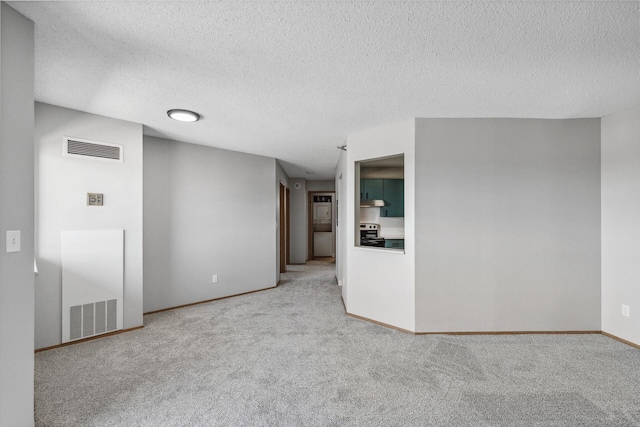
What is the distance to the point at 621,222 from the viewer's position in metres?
2.96

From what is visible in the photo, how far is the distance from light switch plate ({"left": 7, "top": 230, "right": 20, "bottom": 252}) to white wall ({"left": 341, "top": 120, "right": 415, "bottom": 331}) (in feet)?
10.2

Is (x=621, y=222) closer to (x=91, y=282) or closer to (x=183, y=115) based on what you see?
(x=183, y=115)

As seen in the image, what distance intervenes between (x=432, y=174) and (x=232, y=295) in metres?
3.58

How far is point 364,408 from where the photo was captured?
1881 millimetres

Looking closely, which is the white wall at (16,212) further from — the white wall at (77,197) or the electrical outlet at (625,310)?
the electrical outlet at (625,310)

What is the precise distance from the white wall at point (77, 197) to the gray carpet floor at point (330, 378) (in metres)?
0.47

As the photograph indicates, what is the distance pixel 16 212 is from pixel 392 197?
13.0ft

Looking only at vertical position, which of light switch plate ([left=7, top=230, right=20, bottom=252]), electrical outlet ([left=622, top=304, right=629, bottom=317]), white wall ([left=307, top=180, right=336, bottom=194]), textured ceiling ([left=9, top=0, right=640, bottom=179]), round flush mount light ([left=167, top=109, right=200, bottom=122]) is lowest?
electrical outlet ([left=622, top=304, right=629, bottom=317])

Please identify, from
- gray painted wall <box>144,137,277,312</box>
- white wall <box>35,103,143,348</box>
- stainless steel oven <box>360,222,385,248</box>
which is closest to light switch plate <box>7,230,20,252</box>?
white wall <box>35,103,143,348</box>

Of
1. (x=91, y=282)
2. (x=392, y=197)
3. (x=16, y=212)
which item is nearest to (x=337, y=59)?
(x=16, y=212)

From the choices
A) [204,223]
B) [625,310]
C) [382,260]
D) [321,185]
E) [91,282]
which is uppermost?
[321,185]

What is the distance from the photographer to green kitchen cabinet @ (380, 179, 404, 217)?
13.0 ft

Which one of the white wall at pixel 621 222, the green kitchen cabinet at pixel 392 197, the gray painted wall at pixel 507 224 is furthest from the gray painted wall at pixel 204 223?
the white wall at pixel 621 222

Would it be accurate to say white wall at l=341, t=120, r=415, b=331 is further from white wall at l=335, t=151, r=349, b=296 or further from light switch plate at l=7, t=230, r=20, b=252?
light switch plate at l=7, t=230, r=20, b=252
